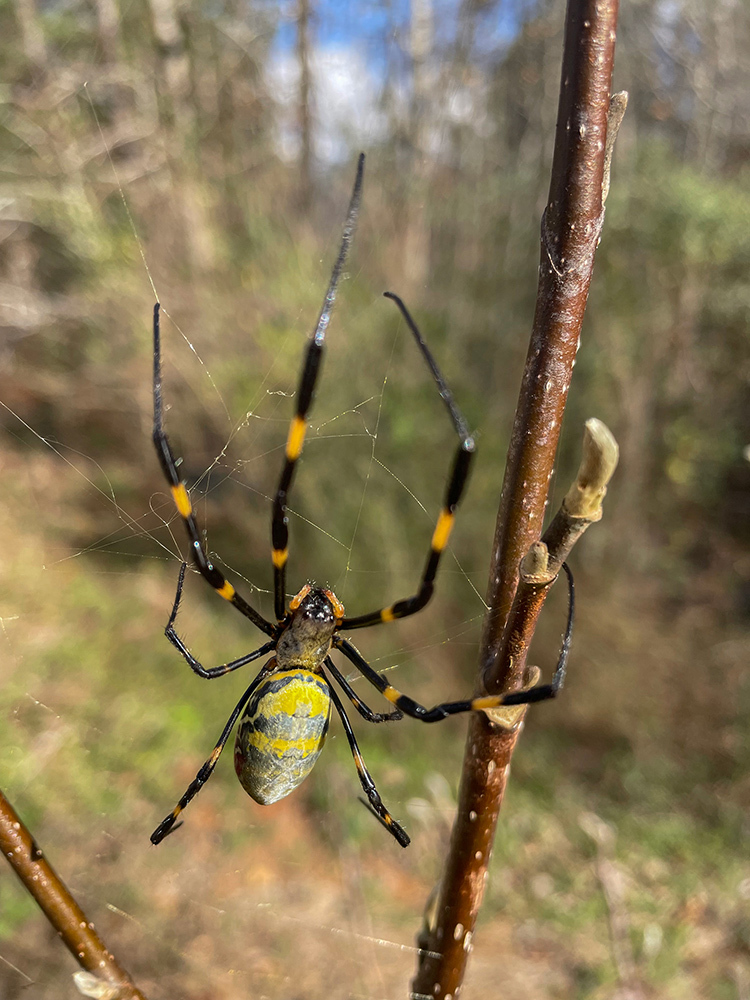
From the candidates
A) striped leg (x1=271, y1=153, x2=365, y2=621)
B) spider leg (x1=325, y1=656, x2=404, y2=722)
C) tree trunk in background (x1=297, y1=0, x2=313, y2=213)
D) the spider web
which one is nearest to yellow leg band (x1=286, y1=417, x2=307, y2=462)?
striped leg (x1=271, y1=153, x2=365, y2=621)

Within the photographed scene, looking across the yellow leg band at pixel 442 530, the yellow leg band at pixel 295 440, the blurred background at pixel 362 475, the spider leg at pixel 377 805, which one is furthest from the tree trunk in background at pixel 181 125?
the yellow leg band at pixel 442 530

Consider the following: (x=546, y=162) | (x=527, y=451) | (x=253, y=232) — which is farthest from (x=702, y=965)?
(x=546, y=162)

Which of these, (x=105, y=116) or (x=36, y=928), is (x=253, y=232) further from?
(x=36, y=928)

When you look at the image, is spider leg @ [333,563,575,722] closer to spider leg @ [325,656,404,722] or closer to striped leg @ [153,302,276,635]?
spider leg @ [325,656,404,722]

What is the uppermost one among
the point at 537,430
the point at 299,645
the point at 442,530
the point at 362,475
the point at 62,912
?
the point at 537,430

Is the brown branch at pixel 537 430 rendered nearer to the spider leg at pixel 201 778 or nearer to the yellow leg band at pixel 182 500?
the spider leg at pixel 201 778

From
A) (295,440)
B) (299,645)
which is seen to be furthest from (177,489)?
(299,645)

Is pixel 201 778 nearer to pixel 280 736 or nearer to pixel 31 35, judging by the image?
pixel 280 736
